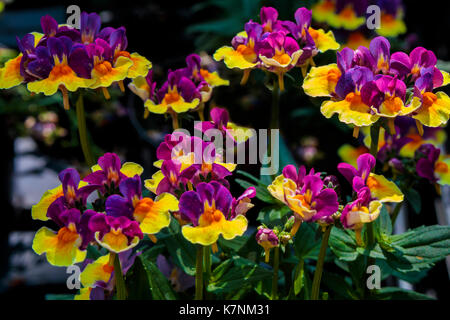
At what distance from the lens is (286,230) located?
558 mm

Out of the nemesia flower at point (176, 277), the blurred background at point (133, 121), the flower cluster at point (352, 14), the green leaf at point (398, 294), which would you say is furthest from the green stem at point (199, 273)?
the flower cluster at point (352, 14)

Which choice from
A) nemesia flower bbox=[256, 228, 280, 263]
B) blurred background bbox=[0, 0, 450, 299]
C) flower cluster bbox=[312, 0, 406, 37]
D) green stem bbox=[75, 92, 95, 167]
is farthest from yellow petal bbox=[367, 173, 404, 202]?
flower cluster bbox=[312, 0, 406, 37]

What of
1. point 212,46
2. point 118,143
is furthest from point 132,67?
point 118,143

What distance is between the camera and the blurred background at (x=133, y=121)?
130 centimetres

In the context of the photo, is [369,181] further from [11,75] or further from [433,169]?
[11,75]

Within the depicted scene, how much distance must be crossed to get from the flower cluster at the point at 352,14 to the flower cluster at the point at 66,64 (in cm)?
68

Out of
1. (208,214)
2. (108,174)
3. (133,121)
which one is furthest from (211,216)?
(133,121)

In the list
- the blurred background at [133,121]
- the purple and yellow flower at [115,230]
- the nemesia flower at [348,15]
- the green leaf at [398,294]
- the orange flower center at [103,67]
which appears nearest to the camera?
the purple and yellow flower at [115,230]

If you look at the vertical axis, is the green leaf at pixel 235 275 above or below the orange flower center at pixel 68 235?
below

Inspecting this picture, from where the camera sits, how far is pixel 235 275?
597 mm

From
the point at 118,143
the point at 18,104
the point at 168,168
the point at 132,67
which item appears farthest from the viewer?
the point at 118,143

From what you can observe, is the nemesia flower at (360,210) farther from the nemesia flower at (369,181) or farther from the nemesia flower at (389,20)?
the nemesia flower at (389,20)

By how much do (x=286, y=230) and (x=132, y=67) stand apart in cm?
25
